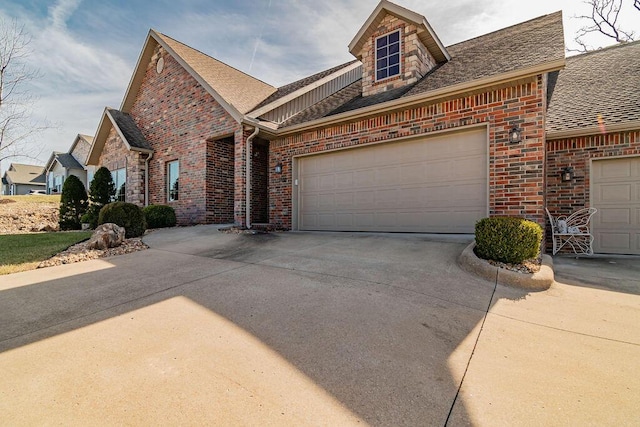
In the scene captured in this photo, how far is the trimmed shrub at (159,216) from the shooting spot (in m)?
10.3

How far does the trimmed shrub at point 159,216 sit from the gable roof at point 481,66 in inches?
208

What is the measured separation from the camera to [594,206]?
6934mm

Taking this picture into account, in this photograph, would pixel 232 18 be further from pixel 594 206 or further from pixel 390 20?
pixel 594 206

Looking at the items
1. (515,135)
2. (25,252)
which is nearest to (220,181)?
(25,252)

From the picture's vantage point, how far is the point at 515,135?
5.76 metres

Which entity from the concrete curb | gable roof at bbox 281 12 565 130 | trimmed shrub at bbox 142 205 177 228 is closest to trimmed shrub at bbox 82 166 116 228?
trimmed shrub at bbox 142 205 177 228

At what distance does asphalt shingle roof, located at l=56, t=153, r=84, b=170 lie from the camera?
2634 centimetres

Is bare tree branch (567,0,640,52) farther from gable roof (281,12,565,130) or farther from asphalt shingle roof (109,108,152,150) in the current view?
asphalt shingle roof (109,108,152,150)

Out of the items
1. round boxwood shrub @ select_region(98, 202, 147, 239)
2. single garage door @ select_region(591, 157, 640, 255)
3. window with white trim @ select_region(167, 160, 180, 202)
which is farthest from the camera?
window with white trim @ select_region(167, 160, 180, 202)

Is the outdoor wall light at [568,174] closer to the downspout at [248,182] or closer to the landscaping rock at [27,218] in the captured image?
the downspout at [248,182]

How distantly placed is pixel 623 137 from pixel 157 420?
30.9ft

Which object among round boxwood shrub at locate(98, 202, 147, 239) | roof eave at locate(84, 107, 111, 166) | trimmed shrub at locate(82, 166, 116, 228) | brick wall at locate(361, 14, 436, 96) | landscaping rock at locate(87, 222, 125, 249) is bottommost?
landscaping rock at locate(87, 222, 125, 249)

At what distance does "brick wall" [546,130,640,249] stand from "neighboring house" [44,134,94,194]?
31.6 metres

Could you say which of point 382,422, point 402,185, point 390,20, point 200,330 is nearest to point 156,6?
point 390,20
